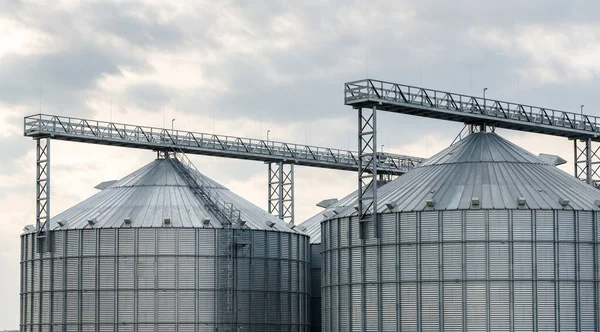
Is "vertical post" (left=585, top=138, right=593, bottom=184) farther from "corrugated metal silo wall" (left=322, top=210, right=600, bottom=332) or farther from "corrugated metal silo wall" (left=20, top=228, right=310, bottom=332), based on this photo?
"corrugated metal silo wall" (left=20, top=228, right=310, bottom=332)

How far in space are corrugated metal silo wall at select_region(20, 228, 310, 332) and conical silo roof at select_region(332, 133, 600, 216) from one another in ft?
50.1

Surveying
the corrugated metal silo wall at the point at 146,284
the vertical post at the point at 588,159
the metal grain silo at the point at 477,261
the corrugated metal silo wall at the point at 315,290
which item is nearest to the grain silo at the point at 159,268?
the corrugated metal silo wall at the point at 146,284

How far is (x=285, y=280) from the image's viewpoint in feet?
386

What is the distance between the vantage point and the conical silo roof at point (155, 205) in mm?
112688

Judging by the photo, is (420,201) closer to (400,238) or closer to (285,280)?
(400,238)

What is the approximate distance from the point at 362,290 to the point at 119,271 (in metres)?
24.2

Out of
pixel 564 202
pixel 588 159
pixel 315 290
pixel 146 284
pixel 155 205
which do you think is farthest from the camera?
pixel 315 290

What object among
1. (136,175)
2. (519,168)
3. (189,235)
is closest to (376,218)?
(519,168)

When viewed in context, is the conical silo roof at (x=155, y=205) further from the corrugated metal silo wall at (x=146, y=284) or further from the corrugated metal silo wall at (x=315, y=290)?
the corrugated metal silo wall at (x=315, y=290)

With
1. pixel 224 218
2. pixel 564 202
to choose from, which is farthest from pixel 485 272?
pixel 224 218

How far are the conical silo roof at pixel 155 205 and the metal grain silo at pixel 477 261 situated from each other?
19746 mm

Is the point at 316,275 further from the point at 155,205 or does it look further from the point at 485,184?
the point at 485,184

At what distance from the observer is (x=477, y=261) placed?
9400 centimetres

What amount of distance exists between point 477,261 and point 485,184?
297 inches
